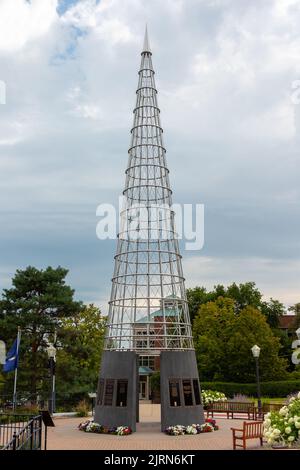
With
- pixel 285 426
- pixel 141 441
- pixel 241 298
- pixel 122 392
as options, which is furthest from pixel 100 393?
pixel 241 298

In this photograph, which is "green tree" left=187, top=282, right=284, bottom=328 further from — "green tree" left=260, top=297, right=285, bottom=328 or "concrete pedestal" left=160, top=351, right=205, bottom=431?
"concrete pedestal" left=160, top=351, right=205, bottom=431

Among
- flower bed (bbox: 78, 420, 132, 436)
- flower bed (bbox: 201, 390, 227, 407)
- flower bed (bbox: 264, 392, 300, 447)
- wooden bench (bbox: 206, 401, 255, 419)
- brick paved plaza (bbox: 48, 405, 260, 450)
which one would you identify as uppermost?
flower bed (bbox: 264, 392, 300, 447)

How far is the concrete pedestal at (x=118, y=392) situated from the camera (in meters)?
21.4

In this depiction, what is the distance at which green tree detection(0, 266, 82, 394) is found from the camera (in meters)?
36.4

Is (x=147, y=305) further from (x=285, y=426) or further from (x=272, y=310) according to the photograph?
(x=272, y=310)

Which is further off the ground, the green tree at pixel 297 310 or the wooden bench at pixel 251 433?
the green tree at pixel 297 310

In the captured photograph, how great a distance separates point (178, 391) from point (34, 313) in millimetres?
17968

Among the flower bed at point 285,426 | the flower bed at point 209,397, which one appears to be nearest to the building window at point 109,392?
the flower bed at point 285,426

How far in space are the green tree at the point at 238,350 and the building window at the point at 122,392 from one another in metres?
28.2

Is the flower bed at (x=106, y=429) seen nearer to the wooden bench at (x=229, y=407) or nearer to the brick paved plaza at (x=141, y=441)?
the brick paved plaza at (x=141, y=441)

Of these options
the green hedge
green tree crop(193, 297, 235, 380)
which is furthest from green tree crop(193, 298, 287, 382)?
the green hedge
